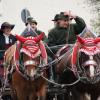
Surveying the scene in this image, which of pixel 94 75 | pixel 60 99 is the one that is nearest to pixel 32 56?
pixel 94 75

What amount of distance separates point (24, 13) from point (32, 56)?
2917 millimetres

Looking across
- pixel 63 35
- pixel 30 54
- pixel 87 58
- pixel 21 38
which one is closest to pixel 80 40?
pixel 87 58

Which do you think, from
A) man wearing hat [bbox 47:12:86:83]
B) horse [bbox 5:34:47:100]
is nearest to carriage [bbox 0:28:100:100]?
horse [bbox 5:34:47:100]

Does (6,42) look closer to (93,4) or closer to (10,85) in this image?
(10,85)

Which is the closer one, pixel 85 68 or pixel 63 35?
pixel 85 68

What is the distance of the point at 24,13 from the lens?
16438 millimetres

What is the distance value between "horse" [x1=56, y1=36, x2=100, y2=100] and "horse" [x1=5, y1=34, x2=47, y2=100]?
0.68 metres

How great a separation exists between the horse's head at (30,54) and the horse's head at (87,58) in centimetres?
79

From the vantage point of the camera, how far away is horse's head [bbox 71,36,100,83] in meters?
13.5

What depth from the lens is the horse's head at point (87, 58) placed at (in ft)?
44.4

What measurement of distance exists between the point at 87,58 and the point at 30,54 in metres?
1.23

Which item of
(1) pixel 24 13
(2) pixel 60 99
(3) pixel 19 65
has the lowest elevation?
(2) pixel 60 99

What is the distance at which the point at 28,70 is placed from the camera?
44.6ft

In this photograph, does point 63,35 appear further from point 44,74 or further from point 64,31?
point 44,74
